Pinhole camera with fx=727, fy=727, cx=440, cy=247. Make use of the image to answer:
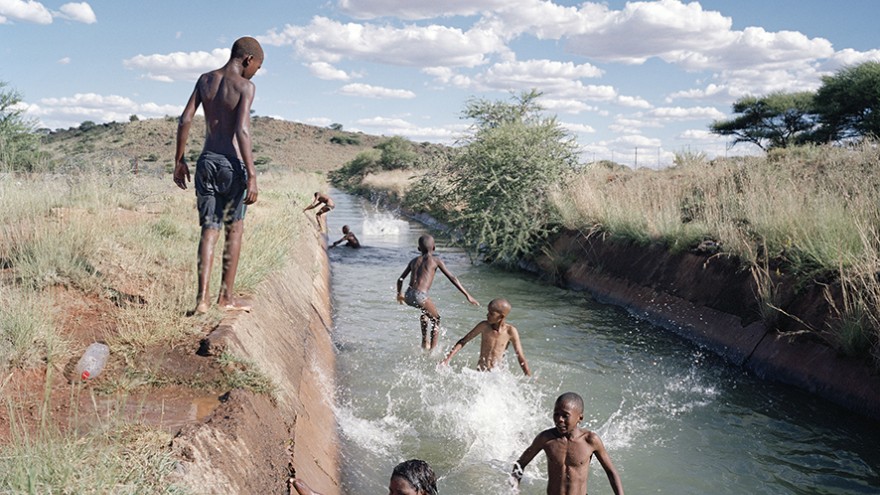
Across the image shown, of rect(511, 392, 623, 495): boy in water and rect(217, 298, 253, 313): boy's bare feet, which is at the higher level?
rect(217, 298, 253, 313): boy's bare feet

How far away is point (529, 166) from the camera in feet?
62.6

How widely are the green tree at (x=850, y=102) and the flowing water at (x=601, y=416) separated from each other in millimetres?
19825

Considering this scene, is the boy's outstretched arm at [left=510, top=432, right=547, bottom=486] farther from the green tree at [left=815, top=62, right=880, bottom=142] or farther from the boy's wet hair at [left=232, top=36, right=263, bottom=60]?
the green tree at [left=815, top=62, right=880, bottom=142]

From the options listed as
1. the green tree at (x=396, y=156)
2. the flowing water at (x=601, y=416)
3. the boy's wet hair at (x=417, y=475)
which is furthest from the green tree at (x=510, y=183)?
the green tree at (x=396, y=156)

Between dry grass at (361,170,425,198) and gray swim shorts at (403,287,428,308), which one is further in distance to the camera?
dry grass at (361,170,425,198)

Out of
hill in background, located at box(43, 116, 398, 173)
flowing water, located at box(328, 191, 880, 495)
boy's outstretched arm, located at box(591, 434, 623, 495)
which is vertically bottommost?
flowing water, located at box(328, 191, 880, 495)

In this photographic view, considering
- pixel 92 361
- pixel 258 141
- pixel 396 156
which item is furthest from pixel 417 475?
pixel 258 141

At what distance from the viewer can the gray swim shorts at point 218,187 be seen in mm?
6062

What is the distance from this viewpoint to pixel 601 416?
311 inches

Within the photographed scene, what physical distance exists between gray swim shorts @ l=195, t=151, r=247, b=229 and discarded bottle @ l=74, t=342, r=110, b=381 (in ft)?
4.28

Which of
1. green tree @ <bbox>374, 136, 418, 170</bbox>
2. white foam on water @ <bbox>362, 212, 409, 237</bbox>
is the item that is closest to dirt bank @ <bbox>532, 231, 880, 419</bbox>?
white foam on water @ <bbox>362, 212, 409, 237</bbox>

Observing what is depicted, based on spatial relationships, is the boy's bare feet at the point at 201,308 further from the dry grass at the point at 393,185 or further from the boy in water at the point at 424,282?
the dry grass at the point at 393,185

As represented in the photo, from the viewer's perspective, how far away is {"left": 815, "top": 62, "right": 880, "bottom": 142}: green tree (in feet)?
86.4

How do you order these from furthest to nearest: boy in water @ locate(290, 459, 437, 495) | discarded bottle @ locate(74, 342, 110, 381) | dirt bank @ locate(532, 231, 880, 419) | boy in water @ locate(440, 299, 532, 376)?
dirt bank @ locate(532, 231, 880, 419) < boy in water @ locate(440, 299, 532, 376) < discarded bottle @ locate(74, 342, 110, 381) < boy in water @ locate(290, 459, 437, 495)
